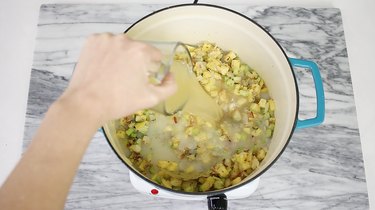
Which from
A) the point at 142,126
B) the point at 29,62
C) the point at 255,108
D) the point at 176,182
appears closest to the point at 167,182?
the point at 176,182

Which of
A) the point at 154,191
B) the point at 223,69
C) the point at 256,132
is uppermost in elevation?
the point at 223,69

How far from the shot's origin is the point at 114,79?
451 mm

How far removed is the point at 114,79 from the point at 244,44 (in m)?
0.37

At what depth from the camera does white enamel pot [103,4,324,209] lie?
0.65m

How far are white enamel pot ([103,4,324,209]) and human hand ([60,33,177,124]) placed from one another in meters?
0.16

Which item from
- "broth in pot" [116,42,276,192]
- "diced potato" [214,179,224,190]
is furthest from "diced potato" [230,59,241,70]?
"diced potato" [214,179,224,190]

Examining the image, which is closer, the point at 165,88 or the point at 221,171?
the point at 165,88

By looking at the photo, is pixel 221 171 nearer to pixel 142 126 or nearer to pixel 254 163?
pixel 254 163

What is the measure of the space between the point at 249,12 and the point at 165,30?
A: 28 centimetres

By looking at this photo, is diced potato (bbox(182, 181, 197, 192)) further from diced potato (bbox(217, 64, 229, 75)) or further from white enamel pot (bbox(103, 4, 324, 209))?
diced potato (bbox(217, 64, 229, 75))

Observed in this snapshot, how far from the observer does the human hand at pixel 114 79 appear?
0.44m

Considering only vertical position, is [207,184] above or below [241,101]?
below

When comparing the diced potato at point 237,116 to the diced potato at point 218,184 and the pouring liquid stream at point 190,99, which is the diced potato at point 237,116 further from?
the diced potato at point 218,184

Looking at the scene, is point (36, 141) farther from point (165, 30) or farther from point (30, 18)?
point (30, 18)
